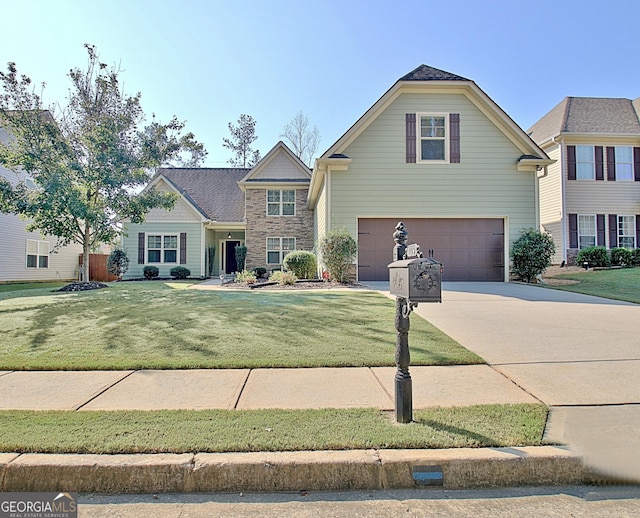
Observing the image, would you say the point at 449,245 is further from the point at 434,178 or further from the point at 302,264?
the point at 302,264

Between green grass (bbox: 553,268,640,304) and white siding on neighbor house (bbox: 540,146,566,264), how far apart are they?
358 cm

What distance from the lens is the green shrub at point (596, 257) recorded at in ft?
53.5

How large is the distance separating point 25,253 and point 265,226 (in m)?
12.6

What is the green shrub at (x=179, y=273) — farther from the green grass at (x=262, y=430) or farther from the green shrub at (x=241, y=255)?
the green grass at (x=262, y=430)

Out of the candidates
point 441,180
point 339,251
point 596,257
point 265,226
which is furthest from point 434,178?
point 265,226

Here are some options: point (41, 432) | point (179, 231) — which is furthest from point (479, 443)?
point (179, 231)

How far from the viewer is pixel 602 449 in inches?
99.7

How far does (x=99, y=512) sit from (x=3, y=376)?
2926mm

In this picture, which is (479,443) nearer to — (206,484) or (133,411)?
(206,484)

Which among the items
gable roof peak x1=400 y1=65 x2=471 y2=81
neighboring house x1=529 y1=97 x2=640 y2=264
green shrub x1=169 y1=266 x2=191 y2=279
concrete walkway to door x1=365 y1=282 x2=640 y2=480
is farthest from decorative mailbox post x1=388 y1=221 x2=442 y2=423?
neighboring house x1=529 y1=97 x2=640 y2=264

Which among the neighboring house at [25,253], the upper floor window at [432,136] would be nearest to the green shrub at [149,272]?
the neighboring house at [25,253]

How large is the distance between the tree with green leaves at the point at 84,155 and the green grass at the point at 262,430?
36.5 ft

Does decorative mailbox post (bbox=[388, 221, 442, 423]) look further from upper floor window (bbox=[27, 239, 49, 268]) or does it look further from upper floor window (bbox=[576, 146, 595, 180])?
upper floor window (bbox=[27, 239, 49, 268])

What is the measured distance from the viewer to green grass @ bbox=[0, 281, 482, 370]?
450 centimetres
